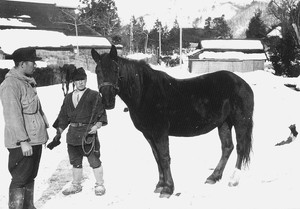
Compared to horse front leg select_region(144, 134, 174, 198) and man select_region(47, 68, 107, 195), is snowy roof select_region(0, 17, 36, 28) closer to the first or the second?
man select_region(47, 68, 107, 195)

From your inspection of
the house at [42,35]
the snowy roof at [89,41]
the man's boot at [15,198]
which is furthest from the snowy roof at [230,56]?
the man's boot at [15,198]

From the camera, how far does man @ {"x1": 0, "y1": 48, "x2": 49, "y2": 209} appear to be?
3516 millimetres

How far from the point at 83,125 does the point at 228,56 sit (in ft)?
110

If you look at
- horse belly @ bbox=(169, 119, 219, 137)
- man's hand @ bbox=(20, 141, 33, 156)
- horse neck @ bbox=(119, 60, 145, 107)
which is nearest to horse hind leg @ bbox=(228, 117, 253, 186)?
horse belly @ bbox=(169, 119, 219, 137)

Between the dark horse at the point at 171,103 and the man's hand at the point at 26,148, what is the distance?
1051 mm

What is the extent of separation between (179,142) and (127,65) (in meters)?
4.10

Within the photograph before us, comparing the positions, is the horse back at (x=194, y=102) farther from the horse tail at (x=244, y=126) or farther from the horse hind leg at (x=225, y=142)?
the horse hind leg at (x=225, y=142)

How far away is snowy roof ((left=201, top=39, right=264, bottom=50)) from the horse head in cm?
3672

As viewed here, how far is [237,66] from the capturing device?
115 feet

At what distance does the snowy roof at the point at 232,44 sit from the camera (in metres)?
40.1

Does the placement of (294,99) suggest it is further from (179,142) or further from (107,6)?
(107,6)

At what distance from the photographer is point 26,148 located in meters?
3.53

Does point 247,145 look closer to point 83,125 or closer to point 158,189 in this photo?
point 158,189

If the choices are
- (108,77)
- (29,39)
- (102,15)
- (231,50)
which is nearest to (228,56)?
(231,50)
